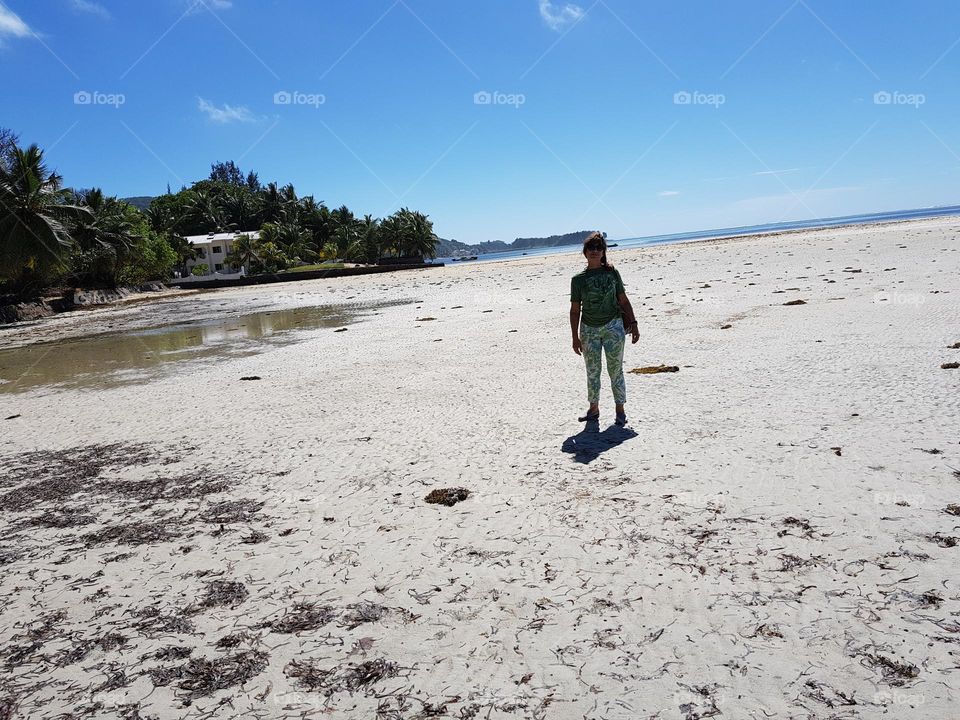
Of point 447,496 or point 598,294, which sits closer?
point 447,496

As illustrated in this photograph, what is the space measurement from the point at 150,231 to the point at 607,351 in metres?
63.3

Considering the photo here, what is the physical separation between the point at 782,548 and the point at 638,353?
21.7ft

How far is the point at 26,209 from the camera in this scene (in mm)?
31062

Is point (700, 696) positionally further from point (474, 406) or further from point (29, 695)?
point (474, 406)

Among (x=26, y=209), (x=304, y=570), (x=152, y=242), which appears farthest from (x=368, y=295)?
(x=152, y=242)

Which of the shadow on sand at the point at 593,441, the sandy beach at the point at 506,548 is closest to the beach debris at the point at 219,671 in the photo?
the sandy beach at the point at 506,548

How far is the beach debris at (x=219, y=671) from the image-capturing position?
2885mm

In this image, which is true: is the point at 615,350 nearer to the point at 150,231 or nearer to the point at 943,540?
the point at 943,540

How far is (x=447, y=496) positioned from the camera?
15.8ft

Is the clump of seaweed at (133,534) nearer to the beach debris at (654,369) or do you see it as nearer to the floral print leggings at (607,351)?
the floral print leggings at (607,351)

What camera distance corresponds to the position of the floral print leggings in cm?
626

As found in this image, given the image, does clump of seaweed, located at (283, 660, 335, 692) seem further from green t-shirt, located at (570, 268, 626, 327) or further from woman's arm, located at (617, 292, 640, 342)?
woman's arm, located at (617, 292, 640, 342)

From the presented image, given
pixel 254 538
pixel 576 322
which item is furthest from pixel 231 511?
pixel 576 322

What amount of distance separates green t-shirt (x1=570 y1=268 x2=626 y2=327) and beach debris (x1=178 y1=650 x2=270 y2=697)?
440 centimetres
